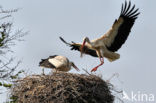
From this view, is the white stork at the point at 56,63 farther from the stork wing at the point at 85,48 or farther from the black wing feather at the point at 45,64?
the stork wing at the point at 85,48

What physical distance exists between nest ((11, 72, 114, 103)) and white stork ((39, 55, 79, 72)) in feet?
3.68

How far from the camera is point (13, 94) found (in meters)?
8.20

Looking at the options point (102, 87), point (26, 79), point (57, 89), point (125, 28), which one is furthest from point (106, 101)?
point (125, 28)

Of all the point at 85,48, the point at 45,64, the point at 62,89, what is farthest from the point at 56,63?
the point at 62,89

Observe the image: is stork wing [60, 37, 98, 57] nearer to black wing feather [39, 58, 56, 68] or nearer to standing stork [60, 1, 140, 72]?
standing stork [60, 1, 140, 72]

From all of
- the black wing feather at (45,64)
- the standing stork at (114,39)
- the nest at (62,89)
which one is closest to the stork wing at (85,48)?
the standing stork at (114,39)

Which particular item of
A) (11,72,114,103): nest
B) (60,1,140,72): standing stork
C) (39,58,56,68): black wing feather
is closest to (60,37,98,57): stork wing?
(60,1,140,72): standing stork

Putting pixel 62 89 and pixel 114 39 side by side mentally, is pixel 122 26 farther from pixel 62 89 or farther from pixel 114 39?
pixel 62 89

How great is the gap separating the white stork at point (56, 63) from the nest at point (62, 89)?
112cm

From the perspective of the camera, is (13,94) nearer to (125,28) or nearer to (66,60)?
(66,60)

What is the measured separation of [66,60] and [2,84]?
213 cm

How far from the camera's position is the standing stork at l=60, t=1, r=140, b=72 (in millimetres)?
9703

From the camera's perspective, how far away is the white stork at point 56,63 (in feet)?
30.2

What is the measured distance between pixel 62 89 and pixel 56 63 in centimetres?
183
